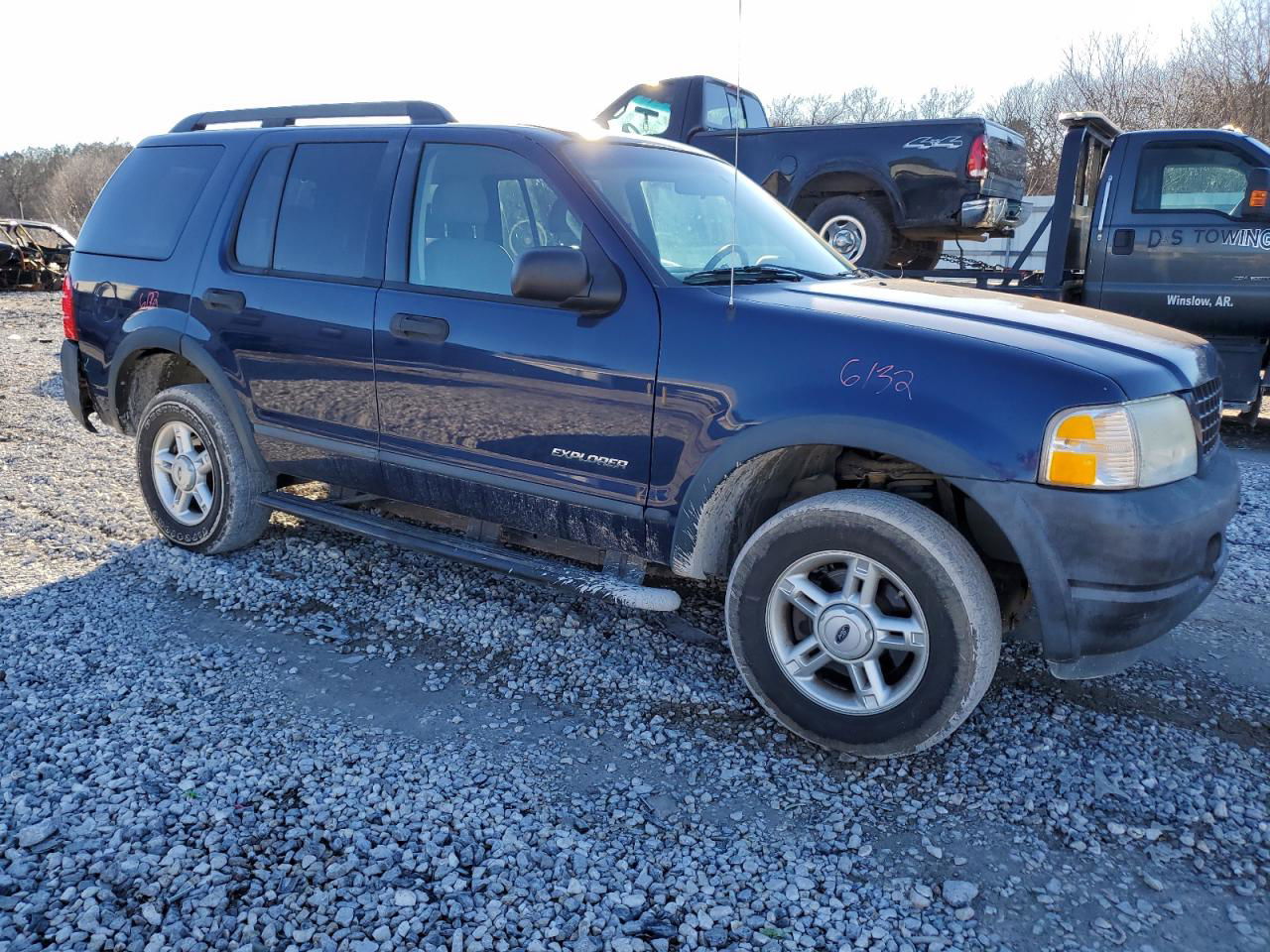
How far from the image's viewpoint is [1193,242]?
7.28 metres

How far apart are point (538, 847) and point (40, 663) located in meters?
2.21

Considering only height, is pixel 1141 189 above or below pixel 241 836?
above

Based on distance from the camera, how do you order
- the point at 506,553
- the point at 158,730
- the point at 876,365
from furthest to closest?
the point at 506,553
the point at 158,730
the point at 876,365

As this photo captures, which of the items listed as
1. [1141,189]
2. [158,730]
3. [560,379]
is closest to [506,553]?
[560,379]

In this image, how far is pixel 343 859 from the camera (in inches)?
99.0

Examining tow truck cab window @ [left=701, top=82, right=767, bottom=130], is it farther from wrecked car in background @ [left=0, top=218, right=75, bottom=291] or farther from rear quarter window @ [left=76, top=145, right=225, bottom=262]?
wrecked car in background @ [left=0, top=218, right=75, bottom=291]

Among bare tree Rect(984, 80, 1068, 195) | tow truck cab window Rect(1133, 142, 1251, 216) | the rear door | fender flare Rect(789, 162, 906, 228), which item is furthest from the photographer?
bare tree Rect(984, 80, 1068, 195)

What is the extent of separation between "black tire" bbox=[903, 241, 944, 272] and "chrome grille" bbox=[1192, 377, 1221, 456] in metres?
6.68

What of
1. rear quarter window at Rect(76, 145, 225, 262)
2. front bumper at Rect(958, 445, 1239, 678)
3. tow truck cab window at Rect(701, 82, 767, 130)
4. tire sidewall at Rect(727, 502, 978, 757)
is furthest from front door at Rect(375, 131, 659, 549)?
tow truck cab window at Rect(701, 82, 767, 130)

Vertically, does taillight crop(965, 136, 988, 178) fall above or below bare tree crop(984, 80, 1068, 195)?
below

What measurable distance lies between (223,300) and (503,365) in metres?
1.64

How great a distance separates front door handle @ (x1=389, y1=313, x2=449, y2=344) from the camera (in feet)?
12.1

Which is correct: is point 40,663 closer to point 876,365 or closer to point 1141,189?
point 876,365

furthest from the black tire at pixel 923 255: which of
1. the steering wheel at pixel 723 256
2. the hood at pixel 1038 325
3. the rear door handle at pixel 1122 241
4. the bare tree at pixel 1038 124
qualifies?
the bare tree at pixel 1038 124
